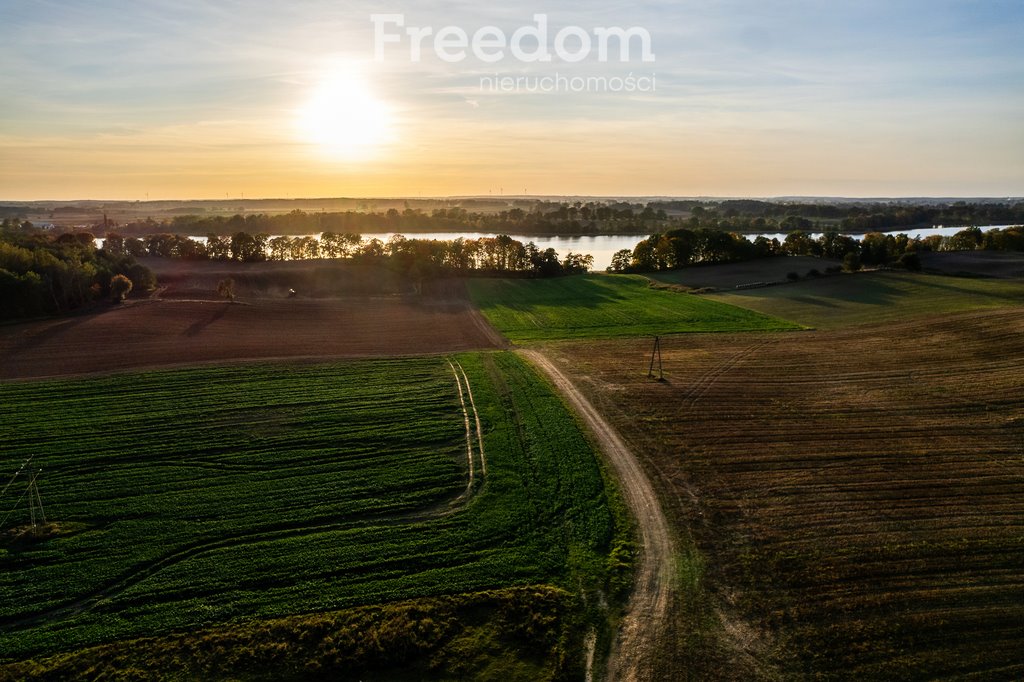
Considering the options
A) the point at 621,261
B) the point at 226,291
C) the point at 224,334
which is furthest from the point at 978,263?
the point at 226,291

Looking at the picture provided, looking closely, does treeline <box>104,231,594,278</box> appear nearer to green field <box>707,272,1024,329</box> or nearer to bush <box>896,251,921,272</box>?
green field <box>707,272,1024,329</box>

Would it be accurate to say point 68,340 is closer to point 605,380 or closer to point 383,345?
point 383,345

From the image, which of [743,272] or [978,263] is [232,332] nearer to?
[743,272]

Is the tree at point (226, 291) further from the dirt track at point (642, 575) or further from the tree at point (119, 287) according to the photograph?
the dirt track at point (642, 575)

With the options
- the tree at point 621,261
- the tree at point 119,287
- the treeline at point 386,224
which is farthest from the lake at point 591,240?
the tree at point 119,287

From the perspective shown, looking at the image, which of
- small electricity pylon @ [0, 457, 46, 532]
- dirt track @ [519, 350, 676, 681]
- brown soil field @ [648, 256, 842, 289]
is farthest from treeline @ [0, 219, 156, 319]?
brown soil field @ [648, 256, 842, 289]

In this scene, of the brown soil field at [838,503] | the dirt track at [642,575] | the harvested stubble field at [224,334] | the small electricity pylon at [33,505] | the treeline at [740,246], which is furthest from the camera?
the treeline at [740,246]
